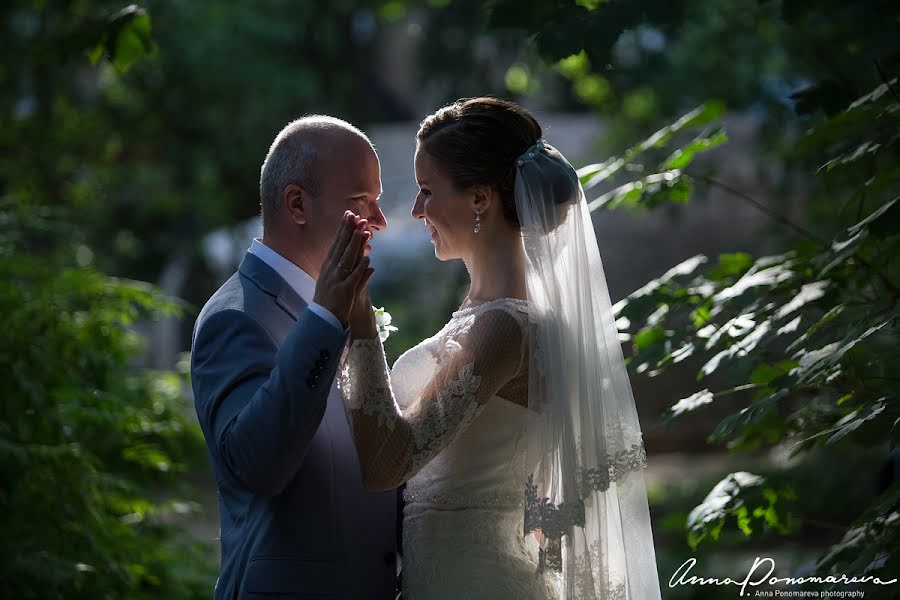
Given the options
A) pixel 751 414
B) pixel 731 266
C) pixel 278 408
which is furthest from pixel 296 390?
pixel 731 266

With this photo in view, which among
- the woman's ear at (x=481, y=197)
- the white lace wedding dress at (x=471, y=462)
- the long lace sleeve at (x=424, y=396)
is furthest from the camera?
the woman's ear at (x=481, y=197)

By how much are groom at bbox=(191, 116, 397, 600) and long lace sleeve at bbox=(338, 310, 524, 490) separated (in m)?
0.14

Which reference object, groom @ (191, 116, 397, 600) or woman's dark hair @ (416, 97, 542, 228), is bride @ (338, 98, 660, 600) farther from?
groom @ (191, 116, 397, 600)

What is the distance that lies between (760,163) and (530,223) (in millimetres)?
8097

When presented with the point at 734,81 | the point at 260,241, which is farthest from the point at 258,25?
the point at 260,241

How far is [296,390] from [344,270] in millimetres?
289

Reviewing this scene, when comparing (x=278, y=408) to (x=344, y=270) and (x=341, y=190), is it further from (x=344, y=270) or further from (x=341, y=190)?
(x=341, y=190)

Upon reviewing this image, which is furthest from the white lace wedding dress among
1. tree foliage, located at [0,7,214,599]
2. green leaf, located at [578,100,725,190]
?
tree foliage, located at [0,7,214,599]

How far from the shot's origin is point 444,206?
283 cm

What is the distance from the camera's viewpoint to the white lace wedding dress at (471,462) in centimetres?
259

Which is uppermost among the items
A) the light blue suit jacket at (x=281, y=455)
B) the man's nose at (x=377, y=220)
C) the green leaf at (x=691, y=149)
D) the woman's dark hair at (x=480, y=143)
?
the green leaf at (x=691, y=149)

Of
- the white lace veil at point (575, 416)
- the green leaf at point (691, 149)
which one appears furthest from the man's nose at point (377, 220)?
the green leaf at point (691, 149)

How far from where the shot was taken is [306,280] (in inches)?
108

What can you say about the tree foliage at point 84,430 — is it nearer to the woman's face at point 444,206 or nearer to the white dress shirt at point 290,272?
the white dress shirt at point 290,272
